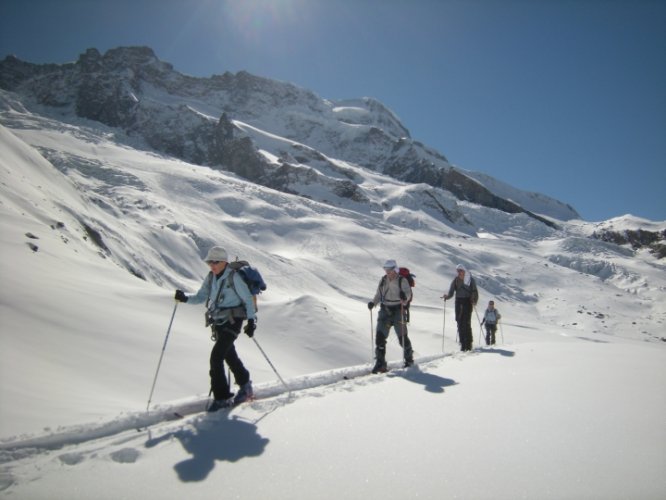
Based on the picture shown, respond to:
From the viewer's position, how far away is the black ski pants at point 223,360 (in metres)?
5.16

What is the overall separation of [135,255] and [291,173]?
70.6 meters

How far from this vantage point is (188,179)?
2717 inches

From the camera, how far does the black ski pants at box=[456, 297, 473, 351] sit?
11703 mm

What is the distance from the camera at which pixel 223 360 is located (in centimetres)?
542

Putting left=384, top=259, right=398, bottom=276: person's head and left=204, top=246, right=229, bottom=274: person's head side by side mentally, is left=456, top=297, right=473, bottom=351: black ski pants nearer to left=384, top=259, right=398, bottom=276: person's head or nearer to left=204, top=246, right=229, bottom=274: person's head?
left=384, top=259, right=398, bottom=276: person's head

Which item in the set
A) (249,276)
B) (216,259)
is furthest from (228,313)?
(216,259)

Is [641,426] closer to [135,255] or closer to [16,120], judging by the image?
[135,255]

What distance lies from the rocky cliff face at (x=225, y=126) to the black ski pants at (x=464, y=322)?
250ft

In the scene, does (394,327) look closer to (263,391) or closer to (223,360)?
(263,391)

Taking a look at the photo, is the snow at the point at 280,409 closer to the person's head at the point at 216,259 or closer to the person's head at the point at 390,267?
the person's head at the point at 216,259

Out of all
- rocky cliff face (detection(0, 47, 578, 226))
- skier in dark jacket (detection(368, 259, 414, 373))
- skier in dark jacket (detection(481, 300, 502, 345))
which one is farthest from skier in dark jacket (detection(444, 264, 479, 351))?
rocky cliff face (detection(0, 47, 578, 226))

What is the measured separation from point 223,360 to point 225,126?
406 feet

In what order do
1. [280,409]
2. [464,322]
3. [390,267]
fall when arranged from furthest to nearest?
[464,322], [390,267], [280,409]

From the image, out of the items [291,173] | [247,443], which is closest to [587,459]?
[247,443]
